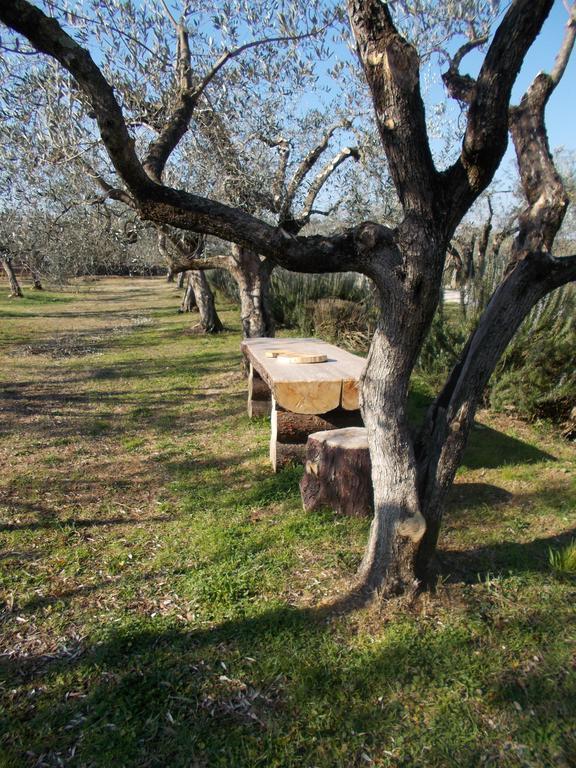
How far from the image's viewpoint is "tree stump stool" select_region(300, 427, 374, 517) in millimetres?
3469

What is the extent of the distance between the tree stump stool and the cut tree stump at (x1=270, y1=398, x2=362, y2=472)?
629 millimetres

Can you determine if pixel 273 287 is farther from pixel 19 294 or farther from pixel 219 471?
pixel 19 294

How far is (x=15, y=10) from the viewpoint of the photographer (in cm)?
211

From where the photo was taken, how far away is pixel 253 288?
789 cm

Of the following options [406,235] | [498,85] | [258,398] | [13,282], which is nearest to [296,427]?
[258,398]

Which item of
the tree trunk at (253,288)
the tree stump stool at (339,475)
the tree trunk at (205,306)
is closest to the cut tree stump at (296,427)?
the tree stump stool at (339,475)

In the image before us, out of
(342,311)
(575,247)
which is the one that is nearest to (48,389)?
(342,311)

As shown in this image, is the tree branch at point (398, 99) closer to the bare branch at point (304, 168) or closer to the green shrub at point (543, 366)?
the green shrub at point (543, 366)

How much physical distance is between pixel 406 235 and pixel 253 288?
5818 millimetres

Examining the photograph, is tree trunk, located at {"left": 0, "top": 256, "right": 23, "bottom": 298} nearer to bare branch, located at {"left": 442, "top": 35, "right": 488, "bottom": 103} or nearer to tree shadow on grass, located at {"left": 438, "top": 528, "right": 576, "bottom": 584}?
bare branch, located at {"left": 442, "top": 35, "right": 488, "bottom": 103}

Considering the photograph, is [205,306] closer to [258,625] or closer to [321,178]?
[321,178]

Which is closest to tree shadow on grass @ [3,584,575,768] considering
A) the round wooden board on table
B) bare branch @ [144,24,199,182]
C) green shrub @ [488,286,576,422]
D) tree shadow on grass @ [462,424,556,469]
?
tree shadow on grass @ [462,424,556,469]

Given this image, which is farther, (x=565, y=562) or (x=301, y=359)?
(x=301, y=359)

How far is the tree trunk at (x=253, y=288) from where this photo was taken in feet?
25.4
